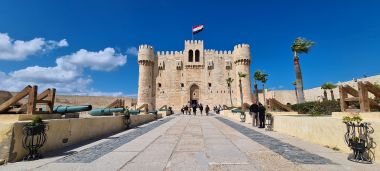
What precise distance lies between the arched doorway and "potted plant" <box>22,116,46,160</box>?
43.1 metres

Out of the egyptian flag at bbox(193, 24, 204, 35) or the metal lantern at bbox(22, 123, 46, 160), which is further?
the egyptian flag at bbox(193, 24, 204, 35)

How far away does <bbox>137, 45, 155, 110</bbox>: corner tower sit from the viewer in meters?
45.8

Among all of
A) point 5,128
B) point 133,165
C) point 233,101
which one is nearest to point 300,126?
point 133,165

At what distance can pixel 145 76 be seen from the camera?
4622 cm

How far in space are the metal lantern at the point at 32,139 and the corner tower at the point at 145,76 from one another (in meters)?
40.8

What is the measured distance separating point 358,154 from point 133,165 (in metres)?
4.41

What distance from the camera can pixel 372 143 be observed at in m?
4.69

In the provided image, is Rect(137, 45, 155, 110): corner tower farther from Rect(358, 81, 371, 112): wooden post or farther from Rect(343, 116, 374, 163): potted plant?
Rect(343, 116, 374, 163): potted plant

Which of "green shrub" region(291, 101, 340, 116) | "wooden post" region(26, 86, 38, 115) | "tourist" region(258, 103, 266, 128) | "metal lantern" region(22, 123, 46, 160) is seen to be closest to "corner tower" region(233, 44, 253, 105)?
"green shrub" region(291, 101, 340, 116)

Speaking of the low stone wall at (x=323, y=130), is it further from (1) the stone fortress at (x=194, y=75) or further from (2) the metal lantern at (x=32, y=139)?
(1) the stone fortress at (x=194, y=75)

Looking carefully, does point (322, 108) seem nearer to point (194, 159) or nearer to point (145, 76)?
point (194, 159)

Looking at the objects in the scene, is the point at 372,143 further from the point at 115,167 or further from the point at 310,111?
the point at 310,111

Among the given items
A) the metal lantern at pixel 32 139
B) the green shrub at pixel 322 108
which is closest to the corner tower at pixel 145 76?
the green shrub at pixel 322 108

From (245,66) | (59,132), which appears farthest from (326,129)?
(245,66)
